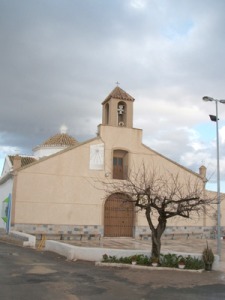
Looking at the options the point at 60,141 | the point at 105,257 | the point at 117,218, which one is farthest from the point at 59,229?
the point at 60,141

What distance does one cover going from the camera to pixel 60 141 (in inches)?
1512

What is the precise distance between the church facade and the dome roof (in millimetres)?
9819

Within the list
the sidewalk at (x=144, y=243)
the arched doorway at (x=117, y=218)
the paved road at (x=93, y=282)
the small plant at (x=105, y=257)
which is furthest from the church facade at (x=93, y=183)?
the small plant at (x=105, y=257)

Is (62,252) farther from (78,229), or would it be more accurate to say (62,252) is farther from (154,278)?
(78,229)

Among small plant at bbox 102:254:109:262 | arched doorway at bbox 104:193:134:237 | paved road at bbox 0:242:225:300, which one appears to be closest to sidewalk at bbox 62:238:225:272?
arched doorway at bbox 104:193:134:237

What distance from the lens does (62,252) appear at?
56.9ft

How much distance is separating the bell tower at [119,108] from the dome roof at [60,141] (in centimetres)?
989

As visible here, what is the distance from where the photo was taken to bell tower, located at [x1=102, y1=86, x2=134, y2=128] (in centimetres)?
2831

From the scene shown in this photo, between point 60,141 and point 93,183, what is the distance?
12423 mm

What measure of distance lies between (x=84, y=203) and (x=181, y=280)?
1472 centimetres

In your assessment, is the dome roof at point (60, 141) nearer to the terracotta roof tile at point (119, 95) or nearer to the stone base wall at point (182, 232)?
the terracotta roof tile at point (119, 95)

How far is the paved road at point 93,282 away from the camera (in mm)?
9695

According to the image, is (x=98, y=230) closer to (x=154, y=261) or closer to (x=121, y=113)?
(x=121, y=113)

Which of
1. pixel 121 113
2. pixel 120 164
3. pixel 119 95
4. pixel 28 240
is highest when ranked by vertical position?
pixel 119 95
